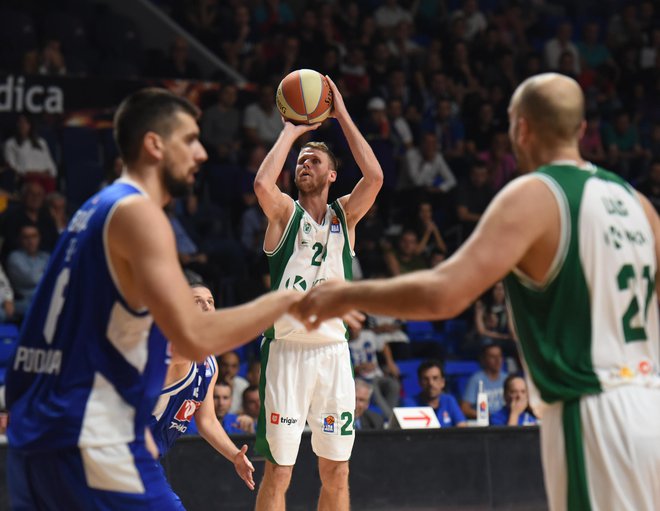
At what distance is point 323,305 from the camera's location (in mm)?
3541

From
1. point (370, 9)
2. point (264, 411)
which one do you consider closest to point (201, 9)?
point (370, 9)

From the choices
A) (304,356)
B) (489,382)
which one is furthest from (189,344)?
(489,382)

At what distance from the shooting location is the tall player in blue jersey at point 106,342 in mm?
3217

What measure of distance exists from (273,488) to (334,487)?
0.38m

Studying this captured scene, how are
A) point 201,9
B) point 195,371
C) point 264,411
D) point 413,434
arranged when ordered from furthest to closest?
point 201,9 < point 413,434 < point 264,411 < point 195,371

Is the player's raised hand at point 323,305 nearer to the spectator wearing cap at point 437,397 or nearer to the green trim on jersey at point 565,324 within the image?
the green trim on jersey at point 565,324

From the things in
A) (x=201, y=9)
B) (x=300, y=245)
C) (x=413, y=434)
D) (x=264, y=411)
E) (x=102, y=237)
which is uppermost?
(x=201, y=9)

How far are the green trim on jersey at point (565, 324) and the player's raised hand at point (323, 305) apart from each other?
621 mm

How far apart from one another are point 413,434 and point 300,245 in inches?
88.6

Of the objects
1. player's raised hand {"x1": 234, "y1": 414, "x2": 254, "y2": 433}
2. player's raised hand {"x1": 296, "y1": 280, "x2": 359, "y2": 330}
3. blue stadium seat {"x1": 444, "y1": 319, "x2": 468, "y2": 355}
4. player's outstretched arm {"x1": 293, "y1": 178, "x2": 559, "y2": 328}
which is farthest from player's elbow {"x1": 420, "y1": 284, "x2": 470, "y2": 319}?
blue stadium seat {"x1": 444, "y1": 319, "x2": 468, "y2": 355}

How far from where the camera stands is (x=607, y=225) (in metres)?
3.25

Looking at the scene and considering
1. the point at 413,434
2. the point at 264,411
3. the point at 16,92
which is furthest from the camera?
the point at 16,92

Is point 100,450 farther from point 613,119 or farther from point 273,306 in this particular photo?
point 613,119

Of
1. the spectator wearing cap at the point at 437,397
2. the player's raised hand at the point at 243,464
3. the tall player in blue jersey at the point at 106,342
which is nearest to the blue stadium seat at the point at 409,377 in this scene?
the spectator wearing cap at the point at 437,397
